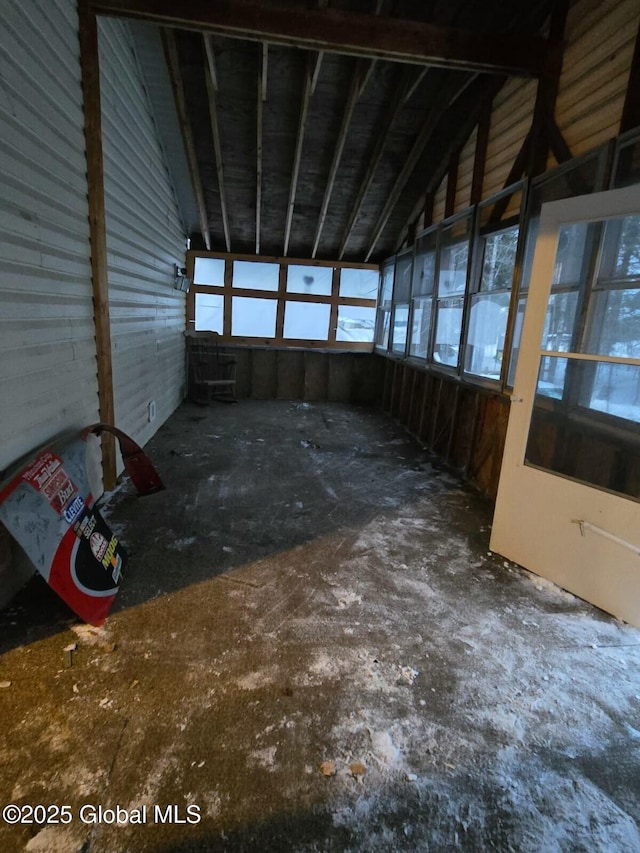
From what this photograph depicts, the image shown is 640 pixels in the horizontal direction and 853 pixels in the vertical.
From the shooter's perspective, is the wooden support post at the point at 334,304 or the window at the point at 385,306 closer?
the window at the point at 385,306

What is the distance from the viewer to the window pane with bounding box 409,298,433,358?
5715mm

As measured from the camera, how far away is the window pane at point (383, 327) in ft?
24.2

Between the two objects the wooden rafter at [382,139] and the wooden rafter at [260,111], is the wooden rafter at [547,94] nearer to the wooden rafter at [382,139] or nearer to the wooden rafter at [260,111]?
the wooden rafter at [382,139]

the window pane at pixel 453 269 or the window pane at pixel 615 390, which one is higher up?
the window pane at pixel 453 269

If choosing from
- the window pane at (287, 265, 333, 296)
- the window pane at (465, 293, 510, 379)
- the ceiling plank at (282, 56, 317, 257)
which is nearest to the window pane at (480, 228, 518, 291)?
the window pane at (465, 293, 510, 379)

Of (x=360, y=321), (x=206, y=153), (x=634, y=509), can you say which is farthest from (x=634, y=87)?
(x=360, y=321)

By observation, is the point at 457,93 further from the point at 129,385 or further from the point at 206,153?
the point at 129,385

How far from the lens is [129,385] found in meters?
3.99

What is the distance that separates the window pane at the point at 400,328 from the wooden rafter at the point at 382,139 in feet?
4.65

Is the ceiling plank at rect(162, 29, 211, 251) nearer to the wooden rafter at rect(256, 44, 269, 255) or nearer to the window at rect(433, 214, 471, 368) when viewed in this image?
the wooden rafter at rect(256, 44, 269, 255)

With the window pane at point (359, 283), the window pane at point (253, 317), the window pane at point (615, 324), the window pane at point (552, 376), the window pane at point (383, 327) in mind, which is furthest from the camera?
the window pane at point (359, 283)

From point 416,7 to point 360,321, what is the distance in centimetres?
461

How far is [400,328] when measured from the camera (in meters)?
6.77

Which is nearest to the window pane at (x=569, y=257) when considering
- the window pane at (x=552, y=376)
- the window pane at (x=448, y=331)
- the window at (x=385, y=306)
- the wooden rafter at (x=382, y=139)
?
the window pane at (x=552, y=376)
